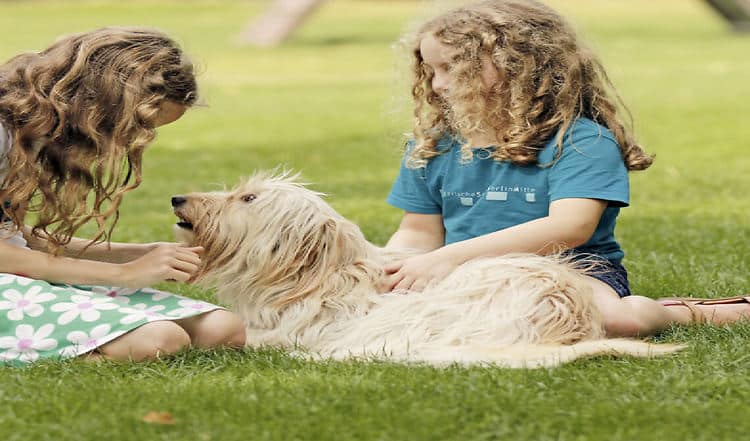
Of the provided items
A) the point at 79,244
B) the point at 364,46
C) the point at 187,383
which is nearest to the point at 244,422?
the point at 187,383

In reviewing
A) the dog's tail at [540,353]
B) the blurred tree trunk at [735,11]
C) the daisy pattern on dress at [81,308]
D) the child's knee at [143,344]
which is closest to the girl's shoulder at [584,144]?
the dog's tail at [540,353]

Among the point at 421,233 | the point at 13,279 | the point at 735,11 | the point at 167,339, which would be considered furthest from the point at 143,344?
the point at 735,11

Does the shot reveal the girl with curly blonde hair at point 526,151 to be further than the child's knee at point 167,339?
Yes

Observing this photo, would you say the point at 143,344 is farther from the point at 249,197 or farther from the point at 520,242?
the point at 520,242

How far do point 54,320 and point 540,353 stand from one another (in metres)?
1.64

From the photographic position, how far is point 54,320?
4113 mm

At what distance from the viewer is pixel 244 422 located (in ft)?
10.8

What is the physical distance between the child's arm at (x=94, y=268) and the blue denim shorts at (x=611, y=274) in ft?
5.12

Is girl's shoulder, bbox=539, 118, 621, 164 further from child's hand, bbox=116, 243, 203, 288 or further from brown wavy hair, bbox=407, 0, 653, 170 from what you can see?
child's hand, bbox=116, 243, 203, 288

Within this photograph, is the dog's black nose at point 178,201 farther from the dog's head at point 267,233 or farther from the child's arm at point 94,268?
the child's arm at point 94,268

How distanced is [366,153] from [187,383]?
26.1 feet

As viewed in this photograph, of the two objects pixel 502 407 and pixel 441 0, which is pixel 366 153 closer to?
pixel 441 0

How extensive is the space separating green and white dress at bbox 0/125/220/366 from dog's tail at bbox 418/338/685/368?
90cm

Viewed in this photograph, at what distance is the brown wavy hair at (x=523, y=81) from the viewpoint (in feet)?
15.8
